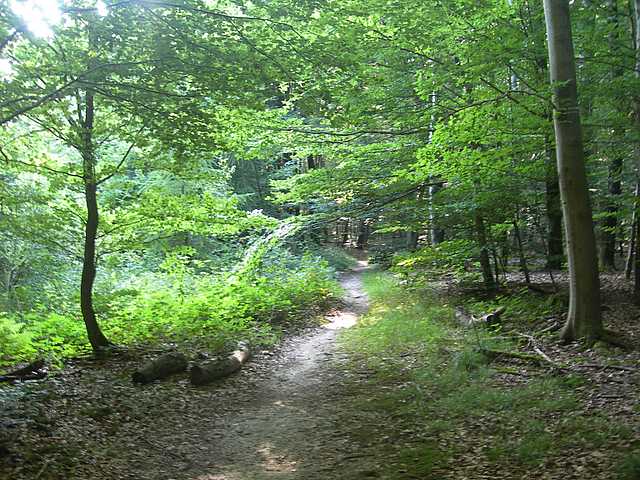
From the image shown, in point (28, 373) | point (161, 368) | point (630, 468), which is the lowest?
point (630, 468)

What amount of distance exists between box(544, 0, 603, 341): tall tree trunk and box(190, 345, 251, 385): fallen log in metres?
6.02

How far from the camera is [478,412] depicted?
6.31m

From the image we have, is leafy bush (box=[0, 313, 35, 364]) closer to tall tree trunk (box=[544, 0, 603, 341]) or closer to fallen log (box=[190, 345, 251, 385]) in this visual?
fallen log (box=[190, 345, 251, 385])

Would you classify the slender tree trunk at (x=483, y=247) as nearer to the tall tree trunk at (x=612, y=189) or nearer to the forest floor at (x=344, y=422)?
the tall tree trunk at (x=612, y=189)

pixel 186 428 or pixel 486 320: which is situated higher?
pixel 486 320

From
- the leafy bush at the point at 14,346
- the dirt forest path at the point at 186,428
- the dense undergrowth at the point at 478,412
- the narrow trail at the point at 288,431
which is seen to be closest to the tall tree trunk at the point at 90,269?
the dirt forest path at the point at 186,428

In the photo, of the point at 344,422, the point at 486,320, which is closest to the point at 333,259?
the point at 486,320

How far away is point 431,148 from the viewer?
36.0ft

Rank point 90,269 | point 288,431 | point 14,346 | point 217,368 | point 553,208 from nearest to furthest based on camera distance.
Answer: point 288,431 → point 14,346 → point 217,368 → point 90,269 → point 553,208

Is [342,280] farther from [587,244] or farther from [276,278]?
[587,244]

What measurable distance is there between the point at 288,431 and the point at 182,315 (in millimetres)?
5307

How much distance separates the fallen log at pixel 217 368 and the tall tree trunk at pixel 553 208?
24.4ft

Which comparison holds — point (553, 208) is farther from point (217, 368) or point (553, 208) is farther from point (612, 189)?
point (217, 368)

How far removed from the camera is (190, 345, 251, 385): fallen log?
8539 millimetres
